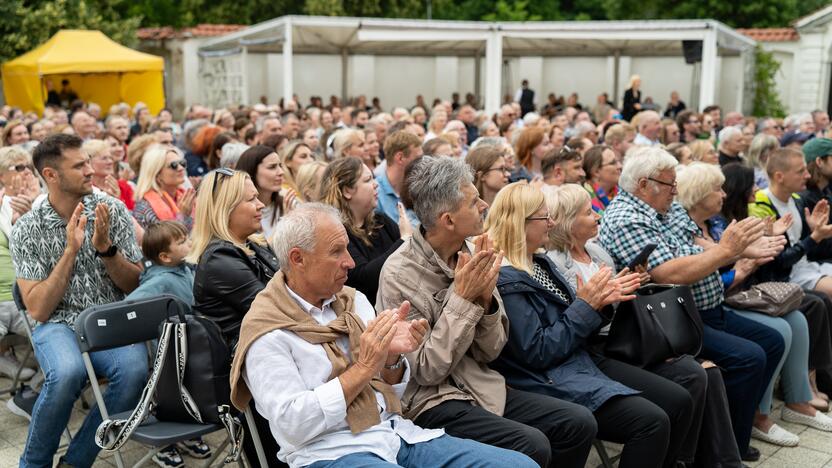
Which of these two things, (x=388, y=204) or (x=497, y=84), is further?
(x=497, y=84)

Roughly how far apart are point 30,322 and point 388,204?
2538 mm

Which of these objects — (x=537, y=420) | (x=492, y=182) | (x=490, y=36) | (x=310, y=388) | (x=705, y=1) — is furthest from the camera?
(x=705, y=1)

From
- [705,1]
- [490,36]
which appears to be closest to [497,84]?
[490,36]

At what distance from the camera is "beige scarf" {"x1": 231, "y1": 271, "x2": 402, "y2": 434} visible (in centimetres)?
283

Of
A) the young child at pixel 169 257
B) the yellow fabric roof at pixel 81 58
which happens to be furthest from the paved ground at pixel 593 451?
the yellow fabric roof at pixel 81 58

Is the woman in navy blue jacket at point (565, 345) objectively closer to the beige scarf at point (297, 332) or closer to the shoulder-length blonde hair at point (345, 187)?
the beige scarf at point (297, 332)

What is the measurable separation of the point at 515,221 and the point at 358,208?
1.22 metres

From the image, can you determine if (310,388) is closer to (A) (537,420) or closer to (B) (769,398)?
(A) (537,420)

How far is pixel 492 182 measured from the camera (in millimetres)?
5496

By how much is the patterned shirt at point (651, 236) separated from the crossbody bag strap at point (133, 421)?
247 cm

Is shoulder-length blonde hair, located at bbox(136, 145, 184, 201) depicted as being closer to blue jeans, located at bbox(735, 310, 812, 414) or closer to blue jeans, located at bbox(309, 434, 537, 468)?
blue jeans, located at bbox(309, 434, 537, 468)

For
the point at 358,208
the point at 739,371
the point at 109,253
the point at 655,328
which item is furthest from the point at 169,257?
the point at 739,371

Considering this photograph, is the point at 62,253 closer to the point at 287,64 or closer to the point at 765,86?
the point at 287,64

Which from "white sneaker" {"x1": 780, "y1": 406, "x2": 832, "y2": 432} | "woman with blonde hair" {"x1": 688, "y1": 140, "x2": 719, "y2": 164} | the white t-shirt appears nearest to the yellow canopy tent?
"woman with blonde hair" {"x1": 688, "y1": 140, "x2": 719, "y2": 164}
